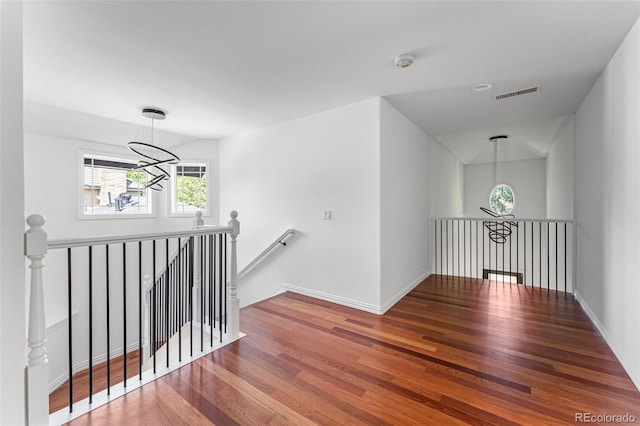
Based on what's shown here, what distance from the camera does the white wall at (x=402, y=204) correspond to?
11.2 ft

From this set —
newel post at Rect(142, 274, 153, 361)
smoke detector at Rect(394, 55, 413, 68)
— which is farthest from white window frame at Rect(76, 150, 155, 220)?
smoke detector at Rect(394, 55, 413, 68)

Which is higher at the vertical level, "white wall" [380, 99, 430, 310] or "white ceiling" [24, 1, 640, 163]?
"white ceiling" [24, 1, 640, 163]

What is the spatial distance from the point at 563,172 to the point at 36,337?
701 centimetres

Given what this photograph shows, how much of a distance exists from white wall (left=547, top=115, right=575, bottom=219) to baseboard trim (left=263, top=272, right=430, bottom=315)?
9.04ft

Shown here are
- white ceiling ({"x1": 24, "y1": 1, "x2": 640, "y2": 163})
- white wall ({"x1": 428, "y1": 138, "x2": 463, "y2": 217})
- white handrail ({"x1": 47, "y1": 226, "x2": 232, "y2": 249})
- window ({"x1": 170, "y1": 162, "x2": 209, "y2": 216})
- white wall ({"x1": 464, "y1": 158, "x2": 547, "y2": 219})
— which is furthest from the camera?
white wall ({"x1": 464, "y1": 158, "x2": 547, "y2": 219})

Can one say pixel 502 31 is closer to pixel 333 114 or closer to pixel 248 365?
pixel 333 114

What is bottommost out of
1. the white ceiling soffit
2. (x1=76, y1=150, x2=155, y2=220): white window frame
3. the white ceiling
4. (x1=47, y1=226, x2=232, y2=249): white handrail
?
(x1=47, y1=226, x2=232, y2=249): white handrail

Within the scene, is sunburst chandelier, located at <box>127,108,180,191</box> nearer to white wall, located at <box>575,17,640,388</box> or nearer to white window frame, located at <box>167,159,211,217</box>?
white window frame, located at <box>167,159,211,217</box>

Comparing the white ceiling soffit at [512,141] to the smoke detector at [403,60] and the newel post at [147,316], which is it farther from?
the newel post at [147,316]

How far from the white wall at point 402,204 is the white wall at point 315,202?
16cm

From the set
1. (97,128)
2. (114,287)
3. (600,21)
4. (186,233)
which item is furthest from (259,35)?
(114,287)

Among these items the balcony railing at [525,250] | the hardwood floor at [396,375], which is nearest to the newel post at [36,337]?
the hardwood floor at [396,375]

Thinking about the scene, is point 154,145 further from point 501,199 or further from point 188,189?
point 501,199

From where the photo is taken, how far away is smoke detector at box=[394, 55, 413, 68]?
240 centimetres
